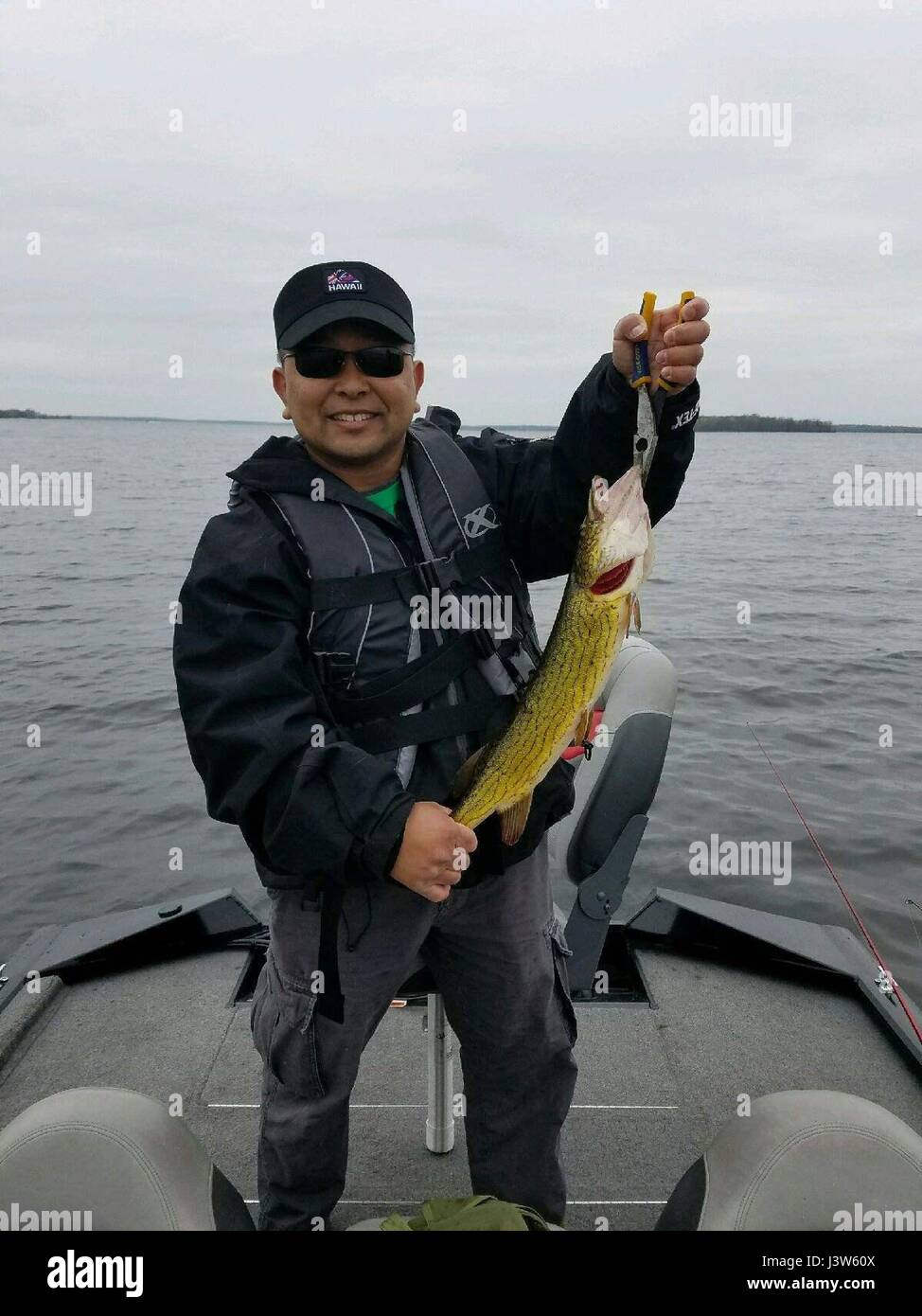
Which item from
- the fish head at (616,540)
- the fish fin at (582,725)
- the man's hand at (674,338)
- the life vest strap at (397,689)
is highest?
the man's hand at (674,338)

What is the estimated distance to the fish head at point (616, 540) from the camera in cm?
255

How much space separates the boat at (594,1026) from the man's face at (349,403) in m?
1.70

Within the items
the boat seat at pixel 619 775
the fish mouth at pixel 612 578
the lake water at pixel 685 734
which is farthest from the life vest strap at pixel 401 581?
the lake water at pixel 685 734

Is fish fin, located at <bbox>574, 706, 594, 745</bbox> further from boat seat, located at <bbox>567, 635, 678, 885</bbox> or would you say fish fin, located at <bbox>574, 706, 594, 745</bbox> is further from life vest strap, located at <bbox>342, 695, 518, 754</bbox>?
boat seat, located at <bbox>567, 635, 678, 885</bbox>

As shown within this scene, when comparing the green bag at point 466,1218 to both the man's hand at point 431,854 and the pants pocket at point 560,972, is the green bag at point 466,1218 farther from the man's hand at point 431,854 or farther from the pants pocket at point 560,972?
the pants pocket at point 560,972

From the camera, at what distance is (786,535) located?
2820 cm

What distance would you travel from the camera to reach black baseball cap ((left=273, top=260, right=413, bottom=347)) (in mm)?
2746

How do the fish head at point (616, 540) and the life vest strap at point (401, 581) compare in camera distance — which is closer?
the fish head at point (616, 540)

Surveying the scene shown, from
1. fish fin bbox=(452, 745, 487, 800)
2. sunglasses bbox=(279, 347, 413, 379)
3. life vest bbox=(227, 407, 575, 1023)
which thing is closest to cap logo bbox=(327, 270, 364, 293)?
sunglasses bbox=(279, 347, 413, 379)

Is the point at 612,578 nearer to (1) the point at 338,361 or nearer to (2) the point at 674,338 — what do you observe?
(2) the point at 674,338

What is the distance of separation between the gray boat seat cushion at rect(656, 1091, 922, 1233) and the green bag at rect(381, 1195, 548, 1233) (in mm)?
353

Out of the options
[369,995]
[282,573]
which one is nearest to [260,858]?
[369,995]

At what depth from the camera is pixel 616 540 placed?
8.40ft
